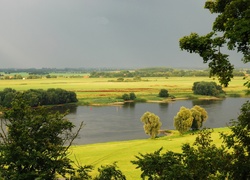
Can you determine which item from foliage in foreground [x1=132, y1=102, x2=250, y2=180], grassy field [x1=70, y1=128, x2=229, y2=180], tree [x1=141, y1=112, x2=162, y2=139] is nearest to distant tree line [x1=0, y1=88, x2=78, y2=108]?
tree [x1=141, y1=112, x2=162, y2=139]

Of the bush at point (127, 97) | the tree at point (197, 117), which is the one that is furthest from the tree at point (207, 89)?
the tree at point (197, 117)

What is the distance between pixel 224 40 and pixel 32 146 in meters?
8.73

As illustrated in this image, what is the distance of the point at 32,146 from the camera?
1233 centimetres

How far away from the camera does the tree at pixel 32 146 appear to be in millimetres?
11672

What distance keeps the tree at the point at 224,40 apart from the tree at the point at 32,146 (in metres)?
6.61

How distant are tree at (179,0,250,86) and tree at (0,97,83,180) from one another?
6610 millimetres

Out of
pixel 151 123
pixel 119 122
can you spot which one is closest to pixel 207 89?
pixel 119 122

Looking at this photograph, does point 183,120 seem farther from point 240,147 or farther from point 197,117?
point 240,147

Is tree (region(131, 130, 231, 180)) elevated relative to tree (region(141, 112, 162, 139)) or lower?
elevated

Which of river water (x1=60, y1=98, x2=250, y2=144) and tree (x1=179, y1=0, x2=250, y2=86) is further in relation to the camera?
river water (x1=60, y1=98, x2=250, y2=144)

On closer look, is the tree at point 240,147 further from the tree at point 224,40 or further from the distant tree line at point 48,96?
the distant tree line at point 48,96

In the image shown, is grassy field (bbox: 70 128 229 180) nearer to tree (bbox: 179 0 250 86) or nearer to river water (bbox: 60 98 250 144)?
river water (bbox: 60 98 250 144)

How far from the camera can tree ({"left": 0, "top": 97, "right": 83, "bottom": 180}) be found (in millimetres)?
11672

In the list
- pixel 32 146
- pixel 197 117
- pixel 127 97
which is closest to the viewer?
pixel 32 146
